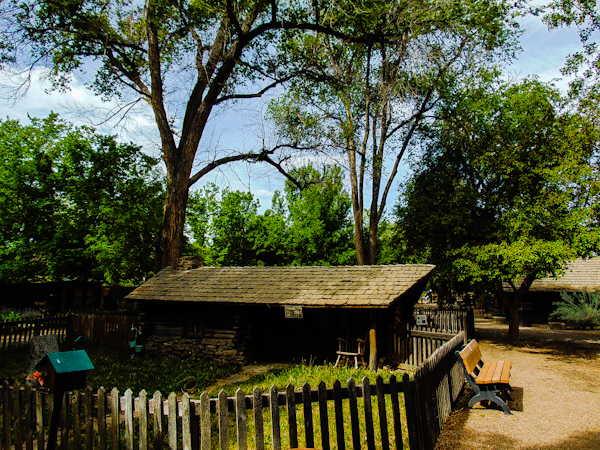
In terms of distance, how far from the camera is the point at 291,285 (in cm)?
1244

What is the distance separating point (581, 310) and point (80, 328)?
2552cm

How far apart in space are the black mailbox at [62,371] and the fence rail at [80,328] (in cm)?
1063

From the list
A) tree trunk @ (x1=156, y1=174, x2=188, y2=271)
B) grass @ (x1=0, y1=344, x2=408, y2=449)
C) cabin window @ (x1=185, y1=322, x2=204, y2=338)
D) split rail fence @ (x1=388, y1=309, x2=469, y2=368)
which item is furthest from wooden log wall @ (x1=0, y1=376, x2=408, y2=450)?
tree trunk @ (x1=156, y1=174, x2=188, y2=271)

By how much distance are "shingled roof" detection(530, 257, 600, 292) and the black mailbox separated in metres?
26.9

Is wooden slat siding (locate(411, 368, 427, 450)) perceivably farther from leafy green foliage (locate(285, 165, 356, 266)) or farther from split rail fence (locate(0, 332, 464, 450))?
leafy green foliage (locate(285, 165, 356, 266))

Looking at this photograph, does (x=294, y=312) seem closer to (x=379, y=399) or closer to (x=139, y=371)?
(x=139, y=371)

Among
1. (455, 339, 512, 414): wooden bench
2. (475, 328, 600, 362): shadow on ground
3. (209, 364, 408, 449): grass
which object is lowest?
(475, 328, 600, 362): shadow on ground

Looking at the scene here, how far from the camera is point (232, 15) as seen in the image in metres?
12.5

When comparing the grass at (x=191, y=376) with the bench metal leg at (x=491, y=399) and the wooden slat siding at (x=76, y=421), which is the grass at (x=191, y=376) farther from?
the wooden slat siding at (x=76, y=421)

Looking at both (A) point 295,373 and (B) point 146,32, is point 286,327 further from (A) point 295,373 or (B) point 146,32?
(B) point 146,32

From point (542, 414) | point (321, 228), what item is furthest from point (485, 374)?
point (321, 228)

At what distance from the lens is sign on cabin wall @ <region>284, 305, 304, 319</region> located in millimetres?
10980

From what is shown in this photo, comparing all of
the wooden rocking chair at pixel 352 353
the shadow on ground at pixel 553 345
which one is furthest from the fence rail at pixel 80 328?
the shadow on ground at pixel 553 345

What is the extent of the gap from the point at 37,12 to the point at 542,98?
2031 centimetres
